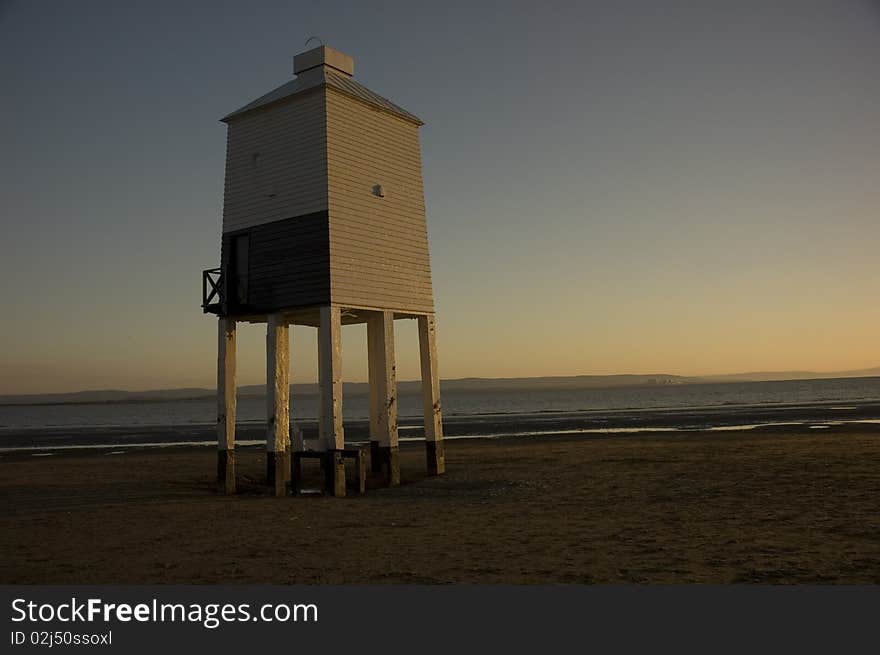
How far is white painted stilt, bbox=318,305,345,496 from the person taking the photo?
17938mm

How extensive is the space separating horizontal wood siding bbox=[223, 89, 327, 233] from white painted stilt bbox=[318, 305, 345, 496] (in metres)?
2.91

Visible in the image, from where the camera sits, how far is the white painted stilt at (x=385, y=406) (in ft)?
65.5

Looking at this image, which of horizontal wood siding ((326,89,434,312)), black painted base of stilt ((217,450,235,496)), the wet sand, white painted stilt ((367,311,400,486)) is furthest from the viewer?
white painted stilt ((367,311,400,486))

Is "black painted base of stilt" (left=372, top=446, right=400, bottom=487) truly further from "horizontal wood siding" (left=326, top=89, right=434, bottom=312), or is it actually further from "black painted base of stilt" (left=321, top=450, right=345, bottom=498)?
"horizontal wood siding" (left=326, top=89, right=434, bottom=312)

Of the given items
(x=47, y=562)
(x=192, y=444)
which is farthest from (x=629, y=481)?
(x=192, y=444)

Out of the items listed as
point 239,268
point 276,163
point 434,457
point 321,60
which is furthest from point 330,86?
point 434,457

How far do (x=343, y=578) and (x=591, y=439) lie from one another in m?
27.9

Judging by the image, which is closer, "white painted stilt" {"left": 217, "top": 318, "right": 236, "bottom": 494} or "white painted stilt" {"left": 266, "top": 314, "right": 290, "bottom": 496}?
"white painted stilt" {"left": 266, "top": 314, "right": 290, "bottom": 496}

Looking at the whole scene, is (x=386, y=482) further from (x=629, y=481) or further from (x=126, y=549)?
(x=126, y=549)

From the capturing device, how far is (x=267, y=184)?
19.5 m

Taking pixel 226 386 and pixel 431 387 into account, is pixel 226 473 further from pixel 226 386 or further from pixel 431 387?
pixel 431 387

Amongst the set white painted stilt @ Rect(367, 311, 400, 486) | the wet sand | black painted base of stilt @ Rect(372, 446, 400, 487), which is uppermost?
white painted stilt @ Rect(367, 311, 400, 486)

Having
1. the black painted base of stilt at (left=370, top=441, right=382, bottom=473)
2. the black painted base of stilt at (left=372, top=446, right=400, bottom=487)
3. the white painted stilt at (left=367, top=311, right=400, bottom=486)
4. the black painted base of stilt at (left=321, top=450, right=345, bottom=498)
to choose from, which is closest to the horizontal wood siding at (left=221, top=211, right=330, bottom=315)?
the white painted stilt at (left=367, top=311, right=400, bottom=486)

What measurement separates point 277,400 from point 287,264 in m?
3.72
